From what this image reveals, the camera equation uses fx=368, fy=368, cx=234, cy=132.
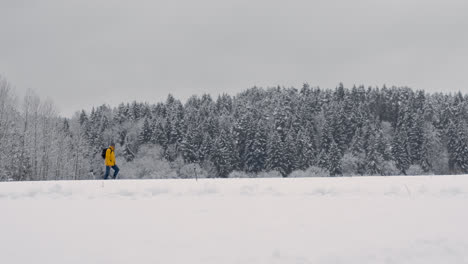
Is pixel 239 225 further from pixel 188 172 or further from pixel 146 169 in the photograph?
pixel 188 172

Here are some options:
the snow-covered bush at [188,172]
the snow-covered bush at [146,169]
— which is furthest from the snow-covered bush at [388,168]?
the snow-covered bush at [146,169]

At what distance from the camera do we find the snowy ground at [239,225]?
16.0 feet

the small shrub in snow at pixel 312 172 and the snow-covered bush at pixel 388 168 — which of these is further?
the snow-covered bush at pixel 388 168

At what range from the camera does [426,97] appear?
11394cm

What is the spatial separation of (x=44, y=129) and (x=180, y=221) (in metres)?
54.1

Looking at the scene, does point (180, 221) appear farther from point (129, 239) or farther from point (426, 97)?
point (426, 97)

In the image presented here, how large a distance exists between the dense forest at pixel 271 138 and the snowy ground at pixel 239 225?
45.8 m

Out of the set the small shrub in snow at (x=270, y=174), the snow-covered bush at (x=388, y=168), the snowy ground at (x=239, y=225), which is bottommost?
the small shrub in snow at (x=270, y=174)

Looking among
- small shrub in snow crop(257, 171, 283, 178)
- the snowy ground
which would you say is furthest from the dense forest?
the snowy ground

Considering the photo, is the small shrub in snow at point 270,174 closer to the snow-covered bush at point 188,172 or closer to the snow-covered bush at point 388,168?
the snow-covered bush at point 188,172

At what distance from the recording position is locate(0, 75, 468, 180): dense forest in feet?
210

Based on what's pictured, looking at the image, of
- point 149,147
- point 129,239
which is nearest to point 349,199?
point 129,239

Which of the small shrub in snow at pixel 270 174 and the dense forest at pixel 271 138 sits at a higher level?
the dense forest at pixel 271 138

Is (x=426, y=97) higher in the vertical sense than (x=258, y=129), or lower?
higher
